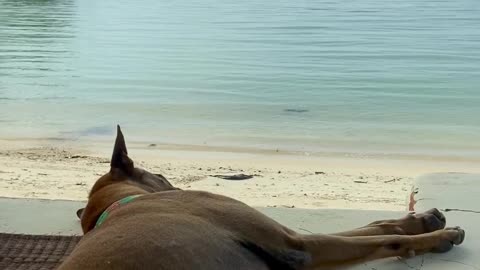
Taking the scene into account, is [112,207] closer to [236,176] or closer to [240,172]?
[236,176]

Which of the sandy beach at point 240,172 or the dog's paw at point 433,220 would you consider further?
the sandy beach at point 240,172

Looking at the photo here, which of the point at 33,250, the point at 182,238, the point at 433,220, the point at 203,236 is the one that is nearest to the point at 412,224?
the point at 433,220

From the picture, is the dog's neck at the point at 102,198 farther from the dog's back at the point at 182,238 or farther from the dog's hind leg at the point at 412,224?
the dog's hind leg at the point at 412,224

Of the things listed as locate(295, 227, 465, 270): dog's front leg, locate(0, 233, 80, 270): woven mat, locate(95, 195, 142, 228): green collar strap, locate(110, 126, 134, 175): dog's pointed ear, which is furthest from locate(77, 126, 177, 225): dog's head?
locate(295, 227, 465, 270): dog's front leg

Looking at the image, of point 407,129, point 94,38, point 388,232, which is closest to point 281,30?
point 94,38

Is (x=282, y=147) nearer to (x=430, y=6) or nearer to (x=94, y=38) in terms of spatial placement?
(x=94, y=38)

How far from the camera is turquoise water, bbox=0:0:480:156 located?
1278 centimetres

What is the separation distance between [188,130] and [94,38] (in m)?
18.6

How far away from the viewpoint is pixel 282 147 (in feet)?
38.1

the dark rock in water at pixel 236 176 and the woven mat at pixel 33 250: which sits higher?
the woven mat at pixel 33 250

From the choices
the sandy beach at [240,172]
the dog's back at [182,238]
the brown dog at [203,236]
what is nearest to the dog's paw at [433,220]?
the brown dog at [203,236]

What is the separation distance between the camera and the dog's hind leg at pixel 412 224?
4285mm

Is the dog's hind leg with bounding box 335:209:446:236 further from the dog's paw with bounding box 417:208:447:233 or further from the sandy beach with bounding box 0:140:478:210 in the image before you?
the sandy beach with bounding box 0:140:478:210

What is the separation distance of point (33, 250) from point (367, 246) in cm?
179
